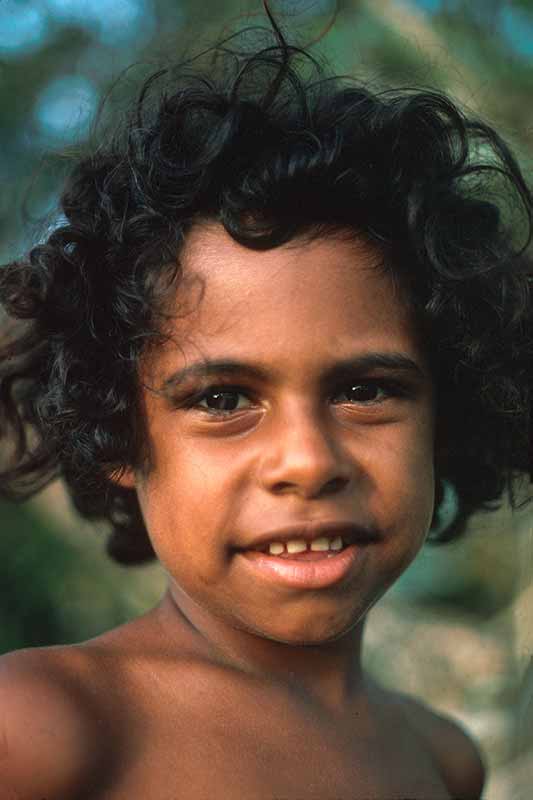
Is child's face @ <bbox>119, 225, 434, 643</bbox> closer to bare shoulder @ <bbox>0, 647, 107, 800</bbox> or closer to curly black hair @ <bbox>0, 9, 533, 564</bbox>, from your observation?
curly black hair @ <bbox>0, 9, 533, 564</bbox>

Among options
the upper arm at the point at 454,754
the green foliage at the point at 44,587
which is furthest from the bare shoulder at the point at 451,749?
the green foliage at the point at 44,587

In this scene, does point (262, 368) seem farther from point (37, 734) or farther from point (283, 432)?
point (37, 734)

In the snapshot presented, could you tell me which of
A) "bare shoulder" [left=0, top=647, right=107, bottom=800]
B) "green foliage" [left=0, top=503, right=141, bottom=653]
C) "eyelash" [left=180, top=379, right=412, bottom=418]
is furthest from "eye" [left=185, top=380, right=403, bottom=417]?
"green foliage" [left=0, top=503, right=141, bottom=653]

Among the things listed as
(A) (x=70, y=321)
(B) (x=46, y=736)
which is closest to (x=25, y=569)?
(A) (x=70, y=321)

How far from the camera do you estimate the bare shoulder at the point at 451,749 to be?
3.72ft

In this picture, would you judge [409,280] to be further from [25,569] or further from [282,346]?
[25,569]

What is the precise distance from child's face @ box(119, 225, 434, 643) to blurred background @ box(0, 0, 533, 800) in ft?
0.95

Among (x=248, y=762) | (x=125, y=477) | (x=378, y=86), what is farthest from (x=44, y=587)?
(x=378, y=86)

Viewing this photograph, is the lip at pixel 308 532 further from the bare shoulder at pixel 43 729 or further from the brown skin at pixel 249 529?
the bare shoulder at pixel 43 729

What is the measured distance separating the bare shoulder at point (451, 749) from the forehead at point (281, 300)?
1.49ft

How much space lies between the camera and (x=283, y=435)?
85 centimetres

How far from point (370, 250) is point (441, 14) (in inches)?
22.6

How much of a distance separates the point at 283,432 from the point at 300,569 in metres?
0.11

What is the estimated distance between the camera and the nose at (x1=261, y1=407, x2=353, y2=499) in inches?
32.5
